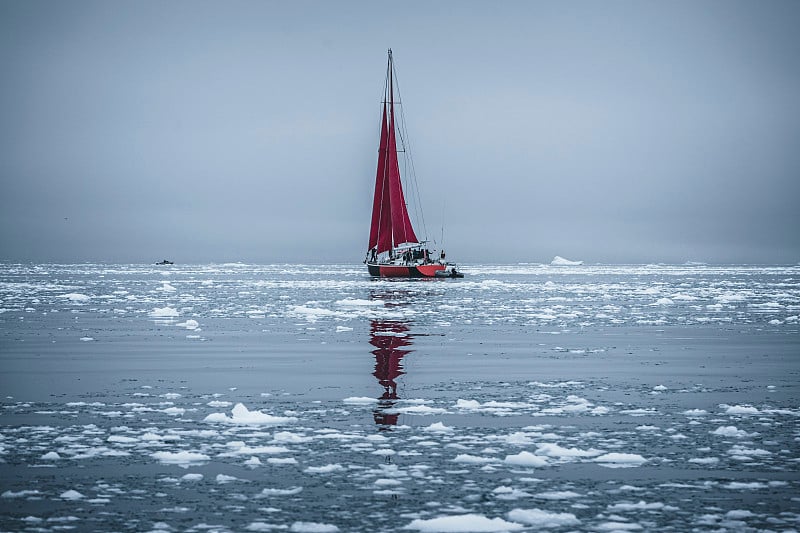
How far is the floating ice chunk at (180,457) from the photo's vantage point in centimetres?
893

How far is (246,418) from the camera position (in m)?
11.2

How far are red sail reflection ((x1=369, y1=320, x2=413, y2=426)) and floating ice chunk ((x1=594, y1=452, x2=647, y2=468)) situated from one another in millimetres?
2760

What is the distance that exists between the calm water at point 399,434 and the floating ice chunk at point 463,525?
0.07ft

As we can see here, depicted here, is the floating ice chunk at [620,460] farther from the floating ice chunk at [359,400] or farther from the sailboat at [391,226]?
the sailboat at [391,226]

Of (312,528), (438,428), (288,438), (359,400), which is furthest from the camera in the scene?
(359,400)

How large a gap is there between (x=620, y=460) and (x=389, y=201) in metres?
68.5

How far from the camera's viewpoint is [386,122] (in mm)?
78625

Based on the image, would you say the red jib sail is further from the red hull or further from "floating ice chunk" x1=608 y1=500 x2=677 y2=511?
"floating ice chunk" x1=608 y1=500 x2=677 y2=511

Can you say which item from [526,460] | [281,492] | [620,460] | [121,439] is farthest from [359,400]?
[281,492]

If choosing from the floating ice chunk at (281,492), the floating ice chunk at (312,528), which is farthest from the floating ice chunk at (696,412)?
the floating ice chunk at (312,528)

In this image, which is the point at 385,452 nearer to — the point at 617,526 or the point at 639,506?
the point at 639,506

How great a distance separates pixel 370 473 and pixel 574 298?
128 ft

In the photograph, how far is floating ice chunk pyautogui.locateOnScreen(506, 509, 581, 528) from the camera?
6965 mm

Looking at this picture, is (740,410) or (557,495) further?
(740,410)
